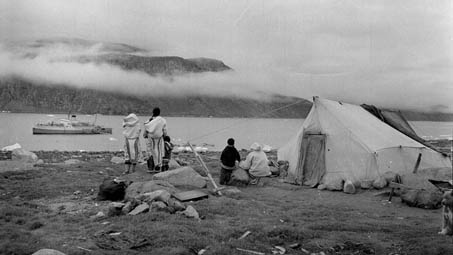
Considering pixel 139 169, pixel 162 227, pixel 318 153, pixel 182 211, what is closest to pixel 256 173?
pixel 318 153

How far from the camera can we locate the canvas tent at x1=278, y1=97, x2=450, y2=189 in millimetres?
13445

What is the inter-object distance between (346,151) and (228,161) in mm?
4336

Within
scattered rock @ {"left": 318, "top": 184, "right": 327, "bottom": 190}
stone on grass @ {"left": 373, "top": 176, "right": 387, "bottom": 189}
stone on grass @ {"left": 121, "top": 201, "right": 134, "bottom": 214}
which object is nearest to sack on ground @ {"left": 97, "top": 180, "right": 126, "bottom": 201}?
stone on grass @ {"left": 121, "top": 201, "right": 134, "bottom": 214}

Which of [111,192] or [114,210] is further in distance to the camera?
[111,192]

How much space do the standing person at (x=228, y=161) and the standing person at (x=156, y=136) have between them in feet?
7.37

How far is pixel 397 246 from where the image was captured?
6.74 m

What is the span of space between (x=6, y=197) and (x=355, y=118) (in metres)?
11.9

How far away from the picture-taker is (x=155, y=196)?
348 inches

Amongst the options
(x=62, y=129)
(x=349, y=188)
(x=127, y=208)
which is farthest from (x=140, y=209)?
(x=62, y=129)

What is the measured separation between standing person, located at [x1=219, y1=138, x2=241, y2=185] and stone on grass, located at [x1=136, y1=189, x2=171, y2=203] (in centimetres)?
377

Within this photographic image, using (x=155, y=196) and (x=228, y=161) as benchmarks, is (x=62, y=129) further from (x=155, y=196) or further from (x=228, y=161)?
(x=155, y=196)

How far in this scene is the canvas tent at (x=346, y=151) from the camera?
13.4 m

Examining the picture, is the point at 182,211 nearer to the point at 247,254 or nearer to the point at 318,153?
the point at 247,254

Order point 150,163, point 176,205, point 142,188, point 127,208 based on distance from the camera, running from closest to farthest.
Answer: point 127,208 < point 176,205 < point 142,188 < point 150,163
